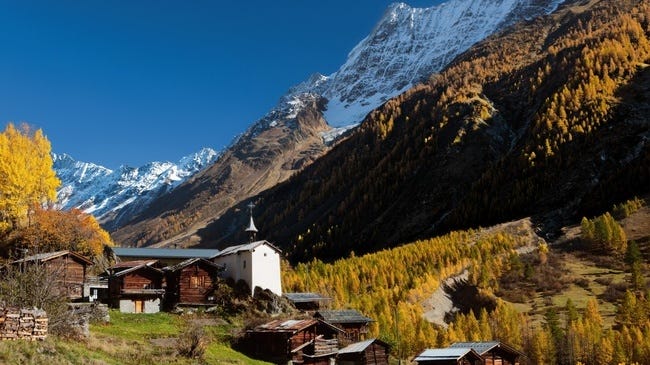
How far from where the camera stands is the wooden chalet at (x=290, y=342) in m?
56.5

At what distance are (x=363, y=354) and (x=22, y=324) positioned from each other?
34.1 meters

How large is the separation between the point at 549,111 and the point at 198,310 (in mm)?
145898

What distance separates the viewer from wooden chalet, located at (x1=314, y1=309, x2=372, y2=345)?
69312 millimetres

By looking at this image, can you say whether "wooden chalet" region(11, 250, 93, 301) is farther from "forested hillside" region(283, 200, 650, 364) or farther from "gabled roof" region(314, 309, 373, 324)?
"forested hillside" region(283, 200, 650, 364)

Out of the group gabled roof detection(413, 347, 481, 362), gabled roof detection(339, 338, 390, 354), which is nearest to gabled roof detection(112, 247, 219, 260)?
gabled roof detection(339, 338, 390, 354)

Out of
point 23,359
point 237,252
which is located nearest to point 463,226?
point 237,252

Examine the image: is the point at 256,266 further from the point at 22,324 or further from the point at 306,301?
the point at 22,324

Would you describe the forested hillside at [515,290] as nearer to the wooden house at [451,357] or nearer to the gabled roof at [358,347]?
the gabled roof at [358,347]

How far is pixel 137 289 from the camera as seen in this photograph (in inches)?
2532

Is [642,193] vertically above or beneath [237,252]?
above

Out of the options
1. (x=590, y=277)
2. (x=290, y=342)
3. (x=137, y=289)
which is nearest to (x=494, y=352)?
(x=290, y=342)

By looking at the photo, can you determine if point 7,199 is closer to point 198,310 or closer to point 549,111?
point 198,310

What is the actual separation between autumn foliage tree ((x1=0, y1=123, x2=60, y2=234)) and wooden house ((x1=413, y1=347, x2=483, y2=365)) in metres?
47.1

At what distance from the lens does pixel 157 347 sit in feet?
148
